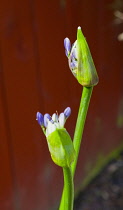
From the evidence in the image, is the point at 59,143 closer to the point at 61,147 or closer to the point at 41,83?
the point at 61,147

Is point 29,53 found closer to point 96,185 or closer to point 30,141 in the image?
point 30,141

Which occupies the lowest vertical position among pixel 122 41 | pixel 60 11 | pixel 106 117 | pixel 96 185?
pixel 96 185

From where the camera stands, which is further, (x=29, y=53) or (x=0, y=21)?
(x=29, y=53)

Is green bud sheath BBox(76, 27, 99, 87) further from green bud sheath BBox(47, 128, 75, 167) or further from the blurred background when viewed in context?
the blurred background

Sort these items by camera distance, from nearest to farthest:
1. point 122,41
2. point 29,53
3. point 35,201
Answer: point 29,53, point 35,201, point 122,41

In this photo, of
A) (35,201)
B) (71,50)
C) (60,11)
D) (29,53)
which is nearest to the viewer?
(71,50)

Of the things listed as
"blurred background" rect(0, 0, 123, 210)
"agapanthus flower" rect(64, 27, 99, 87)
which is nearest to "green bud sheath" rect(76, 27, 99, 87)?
"agapanthus flower" rect(64, 27, 99, 87)

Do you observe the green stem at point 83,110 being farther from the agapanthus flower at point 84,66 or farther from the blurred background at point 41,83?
the blurred background at point 41,83

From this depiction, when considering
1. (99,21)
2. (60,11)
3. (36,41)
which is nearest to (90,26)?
(99,21)
